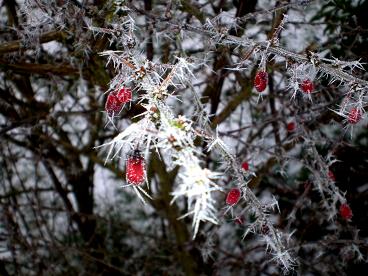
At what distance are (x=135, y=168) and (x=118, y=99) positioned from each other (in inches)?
→ 10.4

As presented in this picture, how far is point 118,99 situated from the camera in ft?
3.82

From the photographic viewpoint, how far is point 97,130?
147 inches

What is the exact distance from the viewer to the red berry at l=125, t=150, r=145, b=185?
0.97 meters

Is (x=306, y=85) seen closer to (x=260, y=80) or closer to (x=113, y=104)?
(x=260, y=80)

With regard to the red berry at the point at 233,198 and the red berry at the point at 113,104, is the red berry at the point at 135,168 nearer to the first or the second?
the red berry at the point at 113,104

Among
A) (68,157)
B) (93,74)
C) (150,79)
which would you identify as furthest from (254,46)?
(68,157)

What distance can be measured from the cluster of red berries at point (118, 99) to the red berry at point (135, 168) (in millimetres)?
235

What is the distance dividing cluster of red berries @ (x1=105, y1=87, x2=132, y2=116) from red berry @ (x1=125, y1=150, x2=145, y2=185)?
0.77 ft

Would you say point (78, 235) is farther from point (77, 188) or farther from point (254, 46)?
point (254, 46)

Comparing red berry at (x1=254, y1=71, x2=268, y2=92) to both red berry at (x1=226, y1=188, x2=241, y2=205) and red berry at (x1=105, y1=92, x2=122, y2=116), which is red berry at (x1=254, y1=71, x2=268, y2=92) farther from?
red berry at (x1=105, y1=92, x2=122, y2=116)

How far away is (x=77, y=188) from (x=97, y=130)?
0.75 m

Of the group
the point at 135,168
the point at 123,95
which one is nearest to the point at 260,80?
the point at 123,95

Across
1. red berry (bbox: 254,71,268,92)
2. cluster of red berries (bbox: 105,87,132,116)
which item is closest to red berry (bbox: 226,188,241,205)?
red berry (bbox: 254,71,268,92)

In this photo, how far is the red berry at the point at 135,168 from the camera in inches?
38.1
